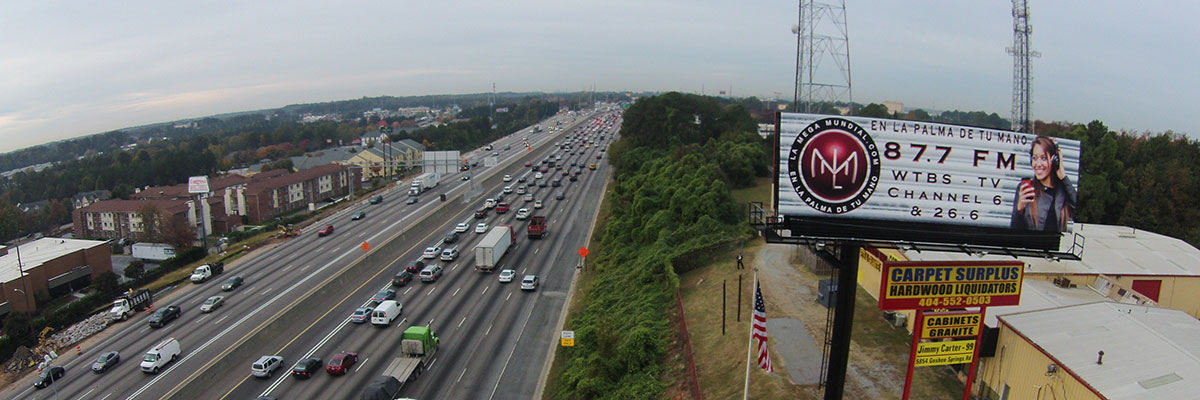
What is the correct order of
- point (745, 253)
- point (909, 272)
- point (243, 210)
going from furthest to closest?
point (243, 210) < point (745, 253) < point (909, 272)

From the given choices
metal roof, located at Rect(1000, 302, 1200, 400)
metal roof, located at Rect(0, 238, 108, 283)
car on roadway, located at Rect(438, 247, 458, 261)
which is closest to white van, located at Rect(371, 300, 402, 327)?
car on roadway, located at Rect(438, 247, 458, 261)

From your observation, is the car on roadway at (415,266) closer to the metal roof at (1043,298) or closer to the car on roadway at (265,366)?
the car on roadway at (265,366)

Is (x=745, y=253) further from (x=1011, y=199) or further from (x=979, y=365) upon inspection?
(x=1011, y=199)

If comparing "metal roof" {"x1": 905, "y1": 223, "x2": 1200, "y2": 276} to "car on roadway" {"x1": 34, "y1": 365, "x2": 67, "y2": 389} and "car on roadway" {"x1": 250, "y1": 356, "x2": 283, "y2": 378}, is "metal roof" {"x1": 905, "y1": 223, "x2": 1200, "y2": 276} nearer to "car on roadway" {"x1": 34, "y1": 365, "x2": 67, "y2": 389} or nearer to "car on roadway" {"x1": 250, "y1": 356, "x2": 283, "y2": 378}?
"car on roadway" {"x1": 250, "y1": 356, "x2": 283, "y2": 378}

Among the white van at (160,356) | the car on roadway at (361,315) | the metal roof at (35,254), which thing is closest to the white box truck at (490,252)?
the car on roadway at (361,315)

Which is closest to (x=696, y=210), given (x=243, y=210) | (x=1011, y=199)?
(x=1011, y=199)

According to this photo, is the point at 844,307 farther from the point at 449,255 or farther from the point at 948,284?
the point at 449,255
